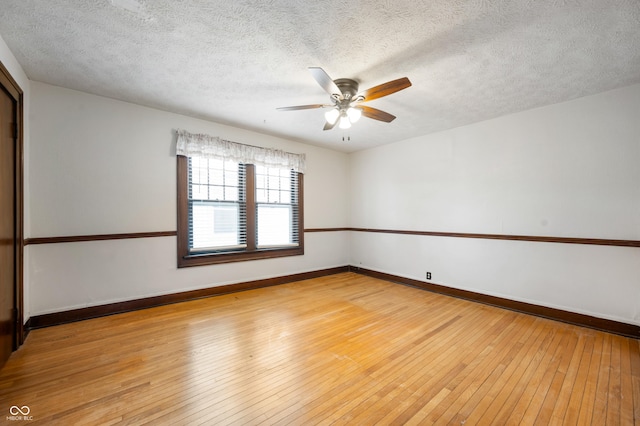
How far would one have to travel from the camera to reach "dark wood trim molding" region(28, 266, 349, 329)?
2795 millimetres

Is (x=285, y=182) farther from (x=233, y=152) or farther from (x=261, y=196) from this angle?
(x=233, y=152)

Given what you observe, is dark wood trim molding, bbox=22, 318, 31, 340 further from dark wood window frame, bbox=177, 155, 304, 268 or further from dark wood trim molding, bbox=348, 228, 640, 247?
dark wood trim molding, bbox=348, 228, 640, 247

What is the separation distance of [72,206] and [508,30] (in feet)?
14.5

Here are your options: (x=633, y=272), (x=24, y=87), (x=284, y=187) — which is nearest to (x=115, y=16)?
(x=24, y=87)

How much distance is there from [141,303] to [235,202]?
1789 millimetres

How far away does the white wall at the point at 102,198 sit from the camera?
2791 millimetres

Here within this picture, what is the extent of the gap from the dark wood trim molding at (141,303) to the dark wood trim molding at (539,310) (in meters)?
2.30

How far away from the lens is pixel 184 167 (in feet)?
11.9

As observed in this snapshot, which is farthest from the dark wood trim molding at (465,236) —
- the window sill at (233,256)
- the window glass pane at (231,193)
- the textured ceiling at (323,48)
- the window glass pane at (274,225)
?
the textured ceiling at (323,48)

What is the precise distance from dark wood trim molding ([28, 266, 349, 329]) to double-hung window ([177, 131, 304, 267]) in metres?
0.41

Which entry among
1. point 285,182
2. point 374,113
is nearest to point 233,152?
point 285,182
